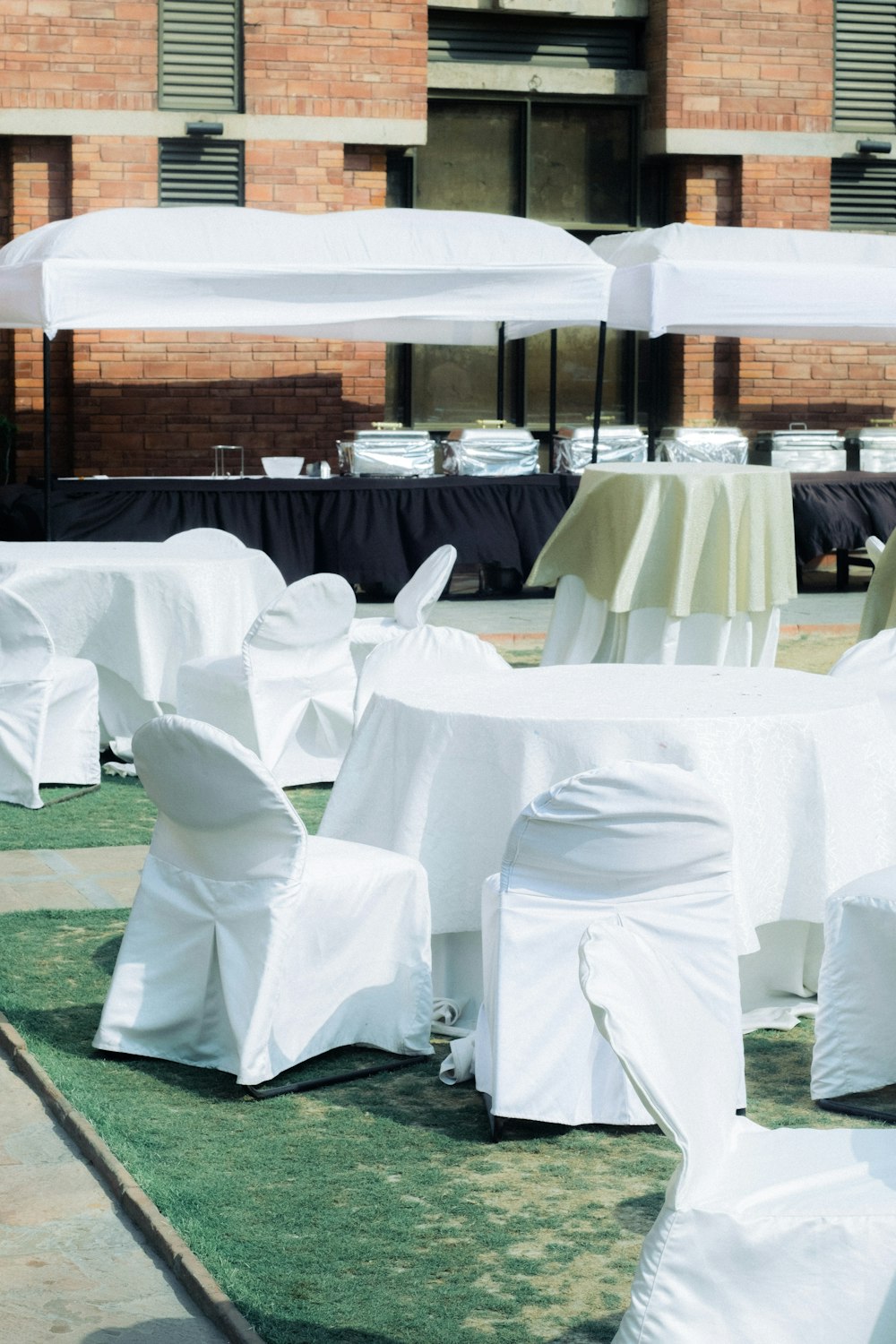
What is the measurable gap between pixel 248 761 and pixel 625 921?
0.88m

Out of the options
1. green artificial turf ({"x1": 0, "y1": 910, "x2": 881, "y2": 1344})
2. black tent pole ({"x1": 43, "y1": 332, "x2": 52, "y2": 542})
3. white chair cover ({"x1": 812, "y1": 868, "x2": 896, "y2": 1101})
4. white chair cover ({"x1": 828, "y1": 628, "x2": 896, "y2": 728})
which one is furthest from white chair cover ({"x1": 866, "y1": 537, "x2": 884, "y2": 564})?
black tent pole ({"x1": 43, "y1": 332, "x2": 52, "y2": 542})

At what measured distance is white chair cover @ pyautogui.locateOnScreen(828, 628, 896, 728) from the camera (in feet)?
16.9

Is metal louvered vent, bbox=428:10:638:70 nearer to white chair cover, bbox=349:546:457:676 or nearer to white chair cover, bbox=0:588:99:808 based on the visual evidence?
white chair cover, bbox=349:546:457:676

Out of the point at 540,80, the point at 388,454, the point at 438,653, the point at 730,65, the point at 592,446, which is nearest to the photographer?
the point at 438,653

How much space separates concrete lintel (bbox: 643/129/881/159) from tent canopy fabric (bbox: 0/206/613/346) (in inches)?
178

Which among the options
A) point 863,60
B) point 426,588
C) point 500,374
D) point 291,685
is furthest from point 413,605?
point 863,60

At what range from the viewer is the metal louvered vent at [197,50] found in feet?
49.4

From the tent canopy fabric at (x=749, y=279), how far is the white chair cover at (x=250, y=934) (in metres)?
8.27

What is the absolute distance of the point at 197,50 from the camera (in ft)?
49.5

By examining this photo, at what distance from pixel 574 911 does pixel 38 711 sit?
380 cm

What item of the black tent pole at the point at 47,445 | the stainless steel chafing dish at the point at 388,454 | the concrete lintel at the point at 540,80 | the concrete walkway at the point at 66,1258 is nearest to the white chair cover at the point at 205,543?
the black tent pole at the point at 47,445

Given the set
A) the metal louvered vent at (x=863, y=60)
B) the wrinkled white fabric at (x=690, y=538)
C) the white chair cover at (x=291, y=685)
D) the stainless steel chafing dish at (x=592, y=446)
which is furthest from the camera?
the metal louvered vent at (x=863, y=60)

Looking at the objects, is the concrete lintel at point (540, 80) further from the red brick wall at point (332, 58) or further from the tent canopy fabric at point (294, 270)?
the tent canopy fabric at point (294, 270)

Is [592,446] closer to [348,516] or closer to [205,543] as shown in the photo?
[348,516]
